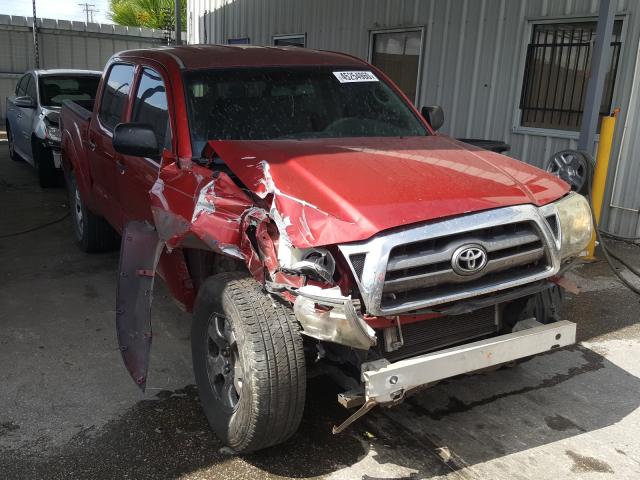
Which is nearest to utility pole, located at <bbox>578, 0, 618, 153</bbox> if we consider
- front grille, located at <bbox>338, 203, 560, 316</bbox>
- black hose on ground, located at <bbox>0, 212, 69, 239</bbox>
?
front grille, located at <bbox>338, 203, 560, 316</bbox>

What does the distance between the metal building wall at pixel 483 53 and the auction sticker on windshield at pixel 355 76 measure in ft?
12.0

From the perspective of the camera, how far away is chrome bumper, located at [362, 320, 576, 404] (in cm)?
248

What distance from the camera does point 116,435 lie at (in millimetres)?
3182

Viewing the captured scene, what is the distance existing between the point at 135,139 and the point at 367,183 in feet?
4.88

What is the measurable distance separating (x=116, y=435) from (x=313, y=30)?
920 centimetres

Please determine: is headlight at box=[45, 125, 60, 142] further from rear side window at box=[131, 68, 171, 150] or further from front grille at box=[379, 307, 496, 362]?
front grille at box=[379, 307, 496, 362]

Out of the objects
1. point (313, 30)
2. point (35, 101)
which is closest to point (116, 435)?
point (35, 101)

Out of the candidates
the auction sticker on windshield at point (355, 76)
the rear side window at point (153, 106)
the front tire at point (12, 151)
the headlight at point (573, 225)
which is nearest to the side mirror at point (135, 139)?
the rear side window at point (153, 106)

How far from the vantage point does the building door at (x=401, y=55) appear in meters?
9.05

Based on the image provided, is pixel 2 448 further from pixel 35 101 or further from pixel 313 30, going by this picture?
pixel 313 30

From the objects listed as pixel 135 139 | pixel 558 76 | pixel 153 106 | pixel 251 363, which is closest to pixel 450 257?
pixel 251 363

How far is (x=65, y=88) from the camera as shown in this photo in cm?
946

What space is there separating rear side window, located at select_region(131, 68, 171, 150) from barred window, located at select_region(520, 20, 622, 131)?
16.6ft

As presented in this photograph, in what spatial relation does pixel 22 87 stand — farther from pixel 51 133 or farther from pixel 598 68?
pixel 598 68
